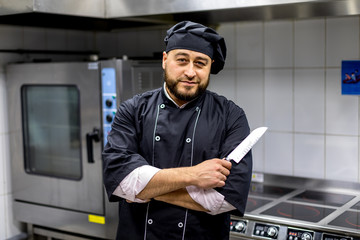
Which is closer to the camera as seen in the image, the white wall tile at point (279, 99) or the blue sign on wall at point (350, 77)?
the blue sign on wall at point (350, 77)

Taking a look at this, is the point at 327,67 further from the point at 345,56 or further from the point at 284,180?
the point at 284,180

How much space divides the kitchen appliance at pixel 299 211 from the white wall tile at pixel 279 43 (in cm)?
54

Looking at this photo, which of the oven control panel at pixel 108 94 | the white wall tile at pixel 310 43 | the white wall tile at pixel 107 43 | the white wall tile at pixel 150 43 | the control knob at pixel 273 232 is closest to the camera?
the control knob at pixel 273 232

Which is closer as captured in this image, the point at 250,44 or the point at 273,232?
the point at 273,232

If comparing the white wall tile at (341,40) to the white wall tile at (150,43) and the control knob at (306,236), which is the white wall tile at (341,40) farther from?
the white wall tile at (150,43)

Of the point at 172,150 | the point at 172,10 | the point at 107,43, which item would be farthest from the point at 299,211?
the point at 107,43

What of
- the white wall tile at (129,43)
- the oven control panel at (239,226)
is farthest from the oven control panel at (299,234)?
the white wall tile at (129,43)

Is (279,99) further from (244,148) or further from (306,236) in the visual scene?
(244,148)

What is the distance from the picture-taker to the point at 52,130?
7.54ft

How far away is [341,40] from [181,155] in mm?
1044

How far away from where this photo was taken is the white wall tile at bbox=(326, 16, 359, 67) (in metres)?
2.04

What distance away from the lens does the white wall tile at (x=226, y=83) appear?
7.81 ft

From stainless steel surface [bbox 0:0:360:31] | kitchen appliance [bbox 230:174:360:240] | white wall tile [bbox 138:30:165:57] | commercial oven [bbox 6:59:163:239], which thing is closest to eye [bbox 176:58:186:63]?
stainless steel surface [bbox 0:0:360:31]

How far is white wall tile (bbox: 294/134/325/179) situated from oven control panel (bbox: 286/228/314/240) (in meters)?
0.52
